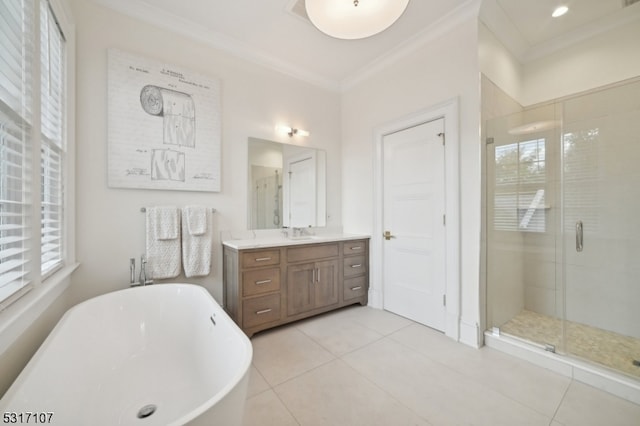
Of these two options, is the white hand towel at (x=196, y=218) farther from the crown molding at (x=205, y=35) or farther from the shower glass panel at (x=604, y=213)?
the shower glass panel at (x=604, y=213)

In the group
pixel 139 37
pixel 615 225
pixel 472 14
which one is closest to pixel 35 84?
pixel 139 37

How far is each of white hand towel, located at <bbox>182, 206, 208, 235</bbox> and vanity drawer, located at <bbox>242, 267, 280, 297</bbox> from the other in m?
0.58

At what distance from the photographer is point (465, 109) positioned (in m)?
2.18

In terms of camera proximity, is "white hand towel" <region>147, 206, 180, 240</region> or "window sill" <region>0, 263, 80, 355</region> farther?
"white hand towel" <region>147, 206, 180, 240</region>

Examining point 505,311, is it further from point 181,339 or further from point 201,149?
point 201,149

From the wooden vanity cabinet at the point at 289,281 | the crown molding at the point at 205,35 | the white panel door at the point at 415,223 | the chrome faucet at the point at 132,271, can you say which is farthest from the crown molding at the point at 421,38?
the chrome faucet at the point at 132,271

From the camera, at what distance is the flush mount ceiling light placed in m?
1.35

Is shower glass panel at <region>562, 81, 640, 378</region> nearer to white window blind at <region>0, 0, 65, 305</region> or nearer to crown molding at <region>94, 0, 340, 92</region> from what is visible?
crown molding at <region>94, 0, 340, 92</region>

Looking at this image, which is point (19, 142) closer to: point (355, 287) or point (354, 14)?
point (354, 14)

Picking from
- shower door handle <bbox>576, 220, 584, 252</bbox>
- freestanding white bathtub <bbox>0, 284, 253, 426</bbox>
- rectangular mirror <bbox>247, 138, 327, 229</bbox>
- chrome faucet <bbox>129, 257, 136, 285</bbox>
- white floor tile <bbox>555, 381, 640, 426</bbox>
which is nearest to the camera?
freestanding white bathtub <bbox>0, 284, 253, 426</bbox>

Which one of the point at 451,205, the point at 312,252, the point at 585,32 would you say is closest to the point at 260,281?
the point at 312,252

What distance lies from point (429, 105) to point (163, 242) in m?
2.78

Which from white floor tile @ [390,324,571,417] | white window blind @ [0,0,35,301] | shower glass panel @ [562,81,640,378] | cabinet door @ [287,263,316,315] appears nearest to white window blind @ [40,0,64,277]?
white window blind @ [0,0,35,301]

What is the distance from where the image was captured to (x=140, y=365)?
64.3 inches
